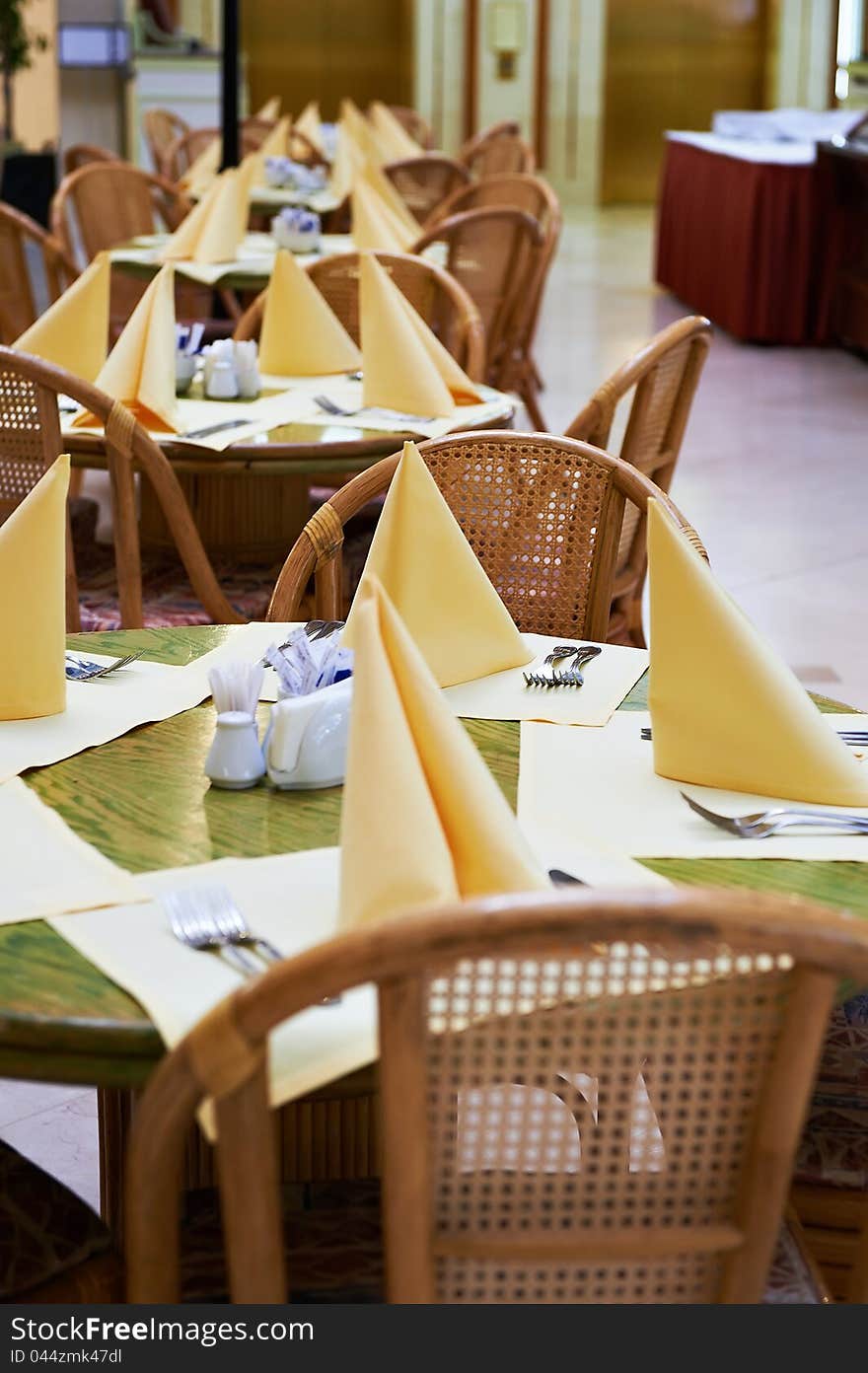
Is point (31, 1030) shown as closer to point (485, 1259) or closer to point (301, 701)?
point (485, 1259)

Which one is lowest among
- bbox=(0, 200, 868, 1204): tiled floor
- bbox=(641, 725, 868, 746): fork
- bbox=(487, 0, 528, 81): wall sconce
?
bbox=(0, 200, 868, 1204): tiled floor

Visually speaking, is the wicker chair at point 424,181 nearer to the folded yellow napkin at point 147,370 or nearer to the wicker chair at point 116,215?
the wicker chair at point 116,215

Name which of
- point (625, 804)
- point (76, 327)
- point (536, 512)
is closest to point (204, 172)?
point (76, 327)

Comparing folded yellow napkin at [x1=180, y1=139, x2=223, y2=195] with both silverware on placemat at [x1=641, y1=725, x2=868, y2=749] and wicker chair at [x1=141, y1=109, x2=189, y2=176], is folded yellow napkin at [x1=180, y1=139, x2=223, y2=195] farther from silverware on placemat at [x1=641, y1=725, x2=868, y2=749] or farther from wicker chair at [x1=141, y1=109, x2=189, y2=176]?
silverware on placemat at [x1=641, y1=725, x2=868, y2=749]

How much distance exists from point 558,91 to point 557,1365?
1595 cm

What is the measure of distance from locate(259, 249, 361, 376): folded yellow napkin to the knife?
0.49 m

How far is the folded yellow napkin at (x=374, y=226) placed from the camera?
4883mm

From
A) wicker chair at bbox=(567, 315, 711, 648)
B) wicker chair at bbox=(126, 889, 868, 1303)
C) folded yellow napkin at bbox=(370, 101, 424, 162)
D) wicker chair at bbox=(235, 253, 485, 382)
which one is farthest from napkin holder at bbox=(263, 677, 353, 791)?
folded yellow napkin at bbox=(370, 101, 424, 162)

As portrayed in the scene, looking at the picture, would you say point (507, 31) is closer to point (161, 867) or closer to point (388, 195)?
point (388, 195)

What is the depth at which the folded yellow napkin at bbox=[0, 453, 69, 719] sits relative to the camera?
156 centimetres

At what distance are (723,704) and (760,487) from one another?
438 centimetres

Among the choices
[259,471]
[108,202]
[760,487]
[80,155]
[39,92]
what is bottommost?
[760,487]

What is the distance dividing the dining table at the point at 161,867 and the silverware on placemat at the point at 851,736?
88 mm

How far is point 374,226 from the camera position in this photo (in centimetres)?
491
